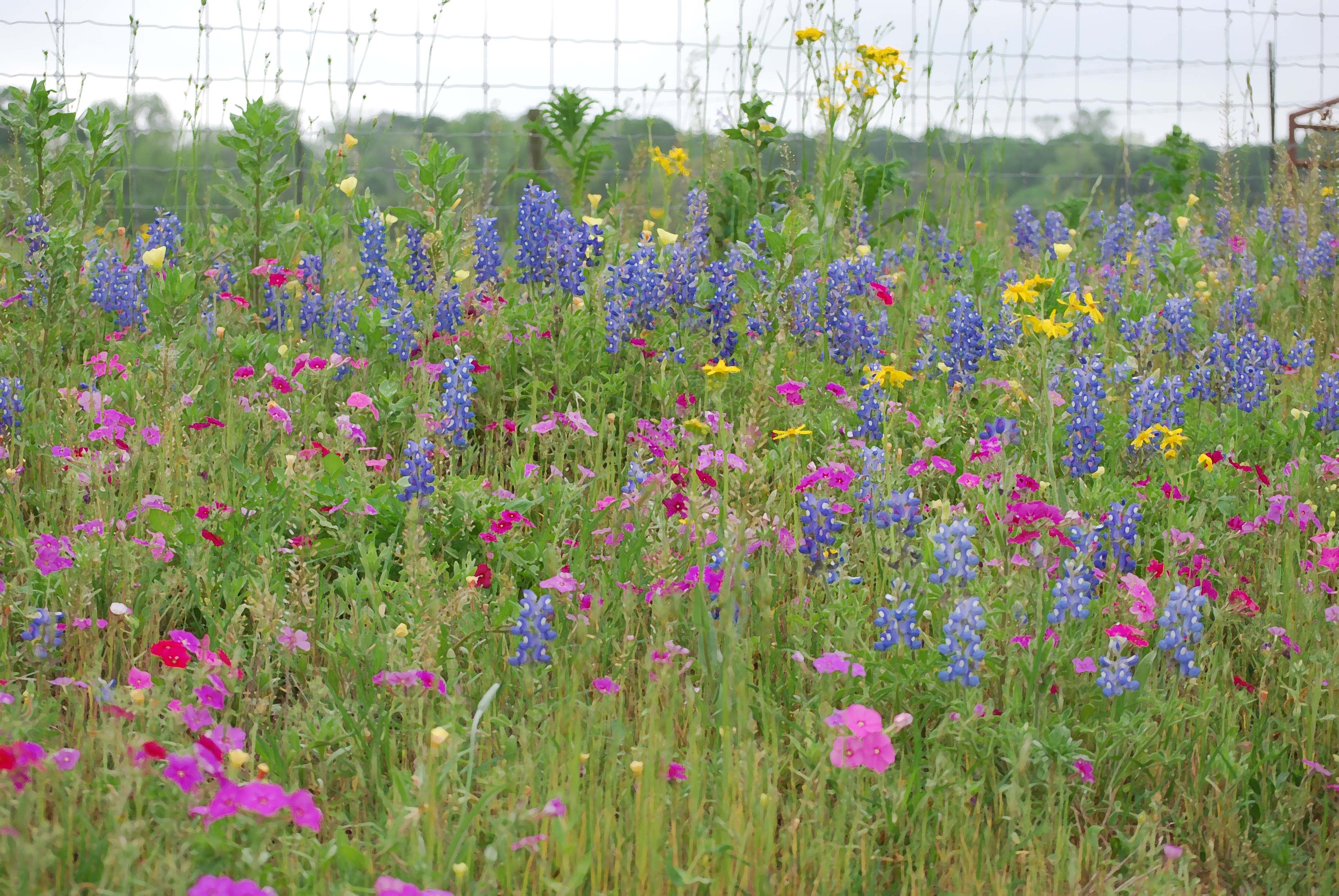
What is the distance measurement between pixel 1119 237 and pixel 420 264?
3826mm

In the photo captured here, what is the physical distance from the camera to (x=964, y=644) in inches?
70.2

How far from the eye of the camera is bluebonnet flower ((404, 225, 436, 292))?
12.2ft

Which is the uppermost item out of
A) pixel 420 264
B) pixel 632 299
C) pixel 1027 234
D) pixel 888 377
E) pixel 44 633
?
pixel 1027 234

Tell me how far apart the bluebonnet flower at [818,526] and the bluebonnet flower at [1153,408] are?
0.97 metres

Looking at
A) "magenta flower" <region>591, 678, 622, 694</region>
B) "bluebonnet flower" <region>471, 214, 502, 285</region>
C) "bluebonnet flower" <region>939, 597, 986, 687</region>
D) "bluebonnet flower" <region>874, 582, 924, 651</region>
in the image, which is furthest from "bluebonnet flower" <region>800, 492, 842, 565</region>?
"bluebonnet flower" <region>471, 214, 502, 285</region>

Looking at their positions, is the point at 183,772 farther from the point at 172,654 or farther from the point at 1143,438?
the point at 1143,438

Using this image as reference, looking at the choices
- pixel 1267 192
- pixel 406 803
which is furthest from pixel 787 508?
pixel 1267 192

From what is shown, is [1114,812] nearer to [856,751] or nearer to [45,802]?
[856,751]

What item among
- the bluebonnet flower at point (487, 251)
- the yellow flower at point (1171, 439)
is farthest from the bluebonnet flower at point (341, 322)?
the yellow flower at point (1171, 439)

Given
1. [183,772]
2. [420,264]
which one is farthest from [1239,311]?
[183,772]

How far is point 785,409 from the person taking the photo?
10.5 feet

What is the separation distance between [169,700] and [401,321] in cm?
171

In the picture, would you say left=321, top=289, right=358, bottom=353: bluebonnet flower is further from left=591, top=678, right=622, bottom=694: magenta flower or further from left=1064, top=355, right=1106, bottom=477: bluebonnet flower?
left=1064, top=355, right=1106, bottom=477: bluebonnet flower

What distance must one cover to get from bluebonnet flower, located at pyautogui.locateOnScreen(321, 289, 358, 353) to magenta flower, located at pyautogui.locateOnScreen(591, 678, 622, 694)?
177 cm
